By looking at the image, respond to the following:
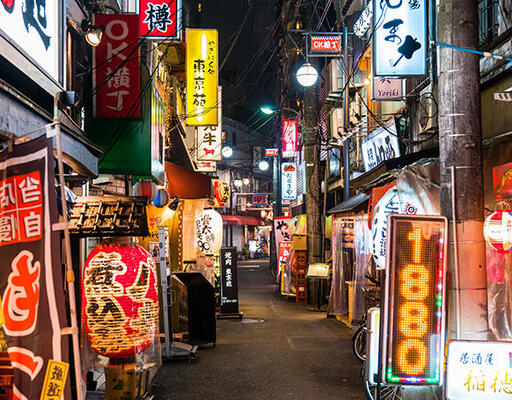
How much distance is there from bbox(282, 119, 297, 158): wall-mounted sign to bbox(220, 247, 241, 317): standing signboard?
547 inches

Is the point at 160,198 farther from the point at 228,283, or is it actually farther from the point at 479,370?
the point at 479,370

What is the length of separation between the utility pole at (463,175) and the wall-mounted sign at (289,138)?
26.0 meters

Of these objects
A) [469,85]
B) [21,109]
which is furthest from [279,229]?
[21,109]

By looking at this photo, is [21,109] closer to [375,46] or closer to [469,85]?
[469,85]

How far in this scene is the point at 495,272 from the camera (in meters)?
8.01

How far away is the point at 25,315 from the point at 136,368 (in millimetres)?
4938

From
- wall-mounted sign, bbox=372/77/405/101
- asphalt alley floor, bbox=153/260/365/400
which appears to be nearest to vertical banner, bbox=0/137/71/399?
asphalt alley floor, bbox=153/260/365/400

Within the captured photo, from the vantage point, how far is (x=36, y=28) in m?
5.53

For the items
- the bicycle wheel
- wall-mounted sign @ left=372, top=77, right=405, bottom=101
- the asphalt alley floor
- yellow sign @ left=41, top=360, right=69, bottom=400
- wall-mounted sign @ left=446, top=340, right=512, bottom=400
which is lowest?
the asphalt alley floor

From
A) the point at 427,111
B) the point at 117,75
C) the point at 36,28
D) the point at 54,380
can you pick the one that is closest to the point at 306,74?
the point at 427,111

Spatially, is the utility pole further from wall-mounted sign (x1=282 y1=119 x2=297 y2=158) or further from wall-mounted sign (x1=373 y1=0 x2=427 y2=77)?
wall-mounted sign (x1=282 y1=119 x2=297 y2=158)

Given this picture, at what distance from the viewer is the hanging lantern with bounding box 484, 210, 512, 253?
686 centimetres

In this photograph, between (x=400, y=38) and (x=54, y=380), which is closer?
(x=54, y=380)

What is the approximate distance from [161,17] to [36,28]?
8835mm
